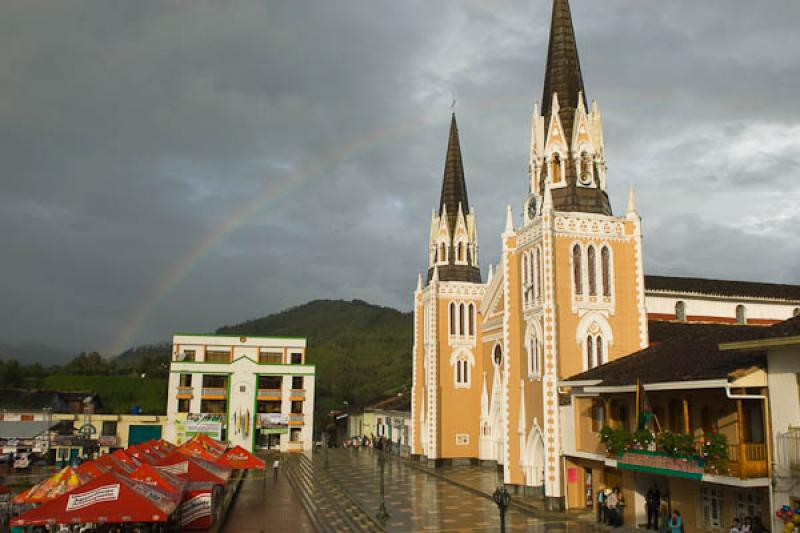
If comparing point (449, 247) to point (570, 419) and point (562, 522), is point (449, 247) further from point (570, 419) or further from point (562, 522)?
point (562, 522)

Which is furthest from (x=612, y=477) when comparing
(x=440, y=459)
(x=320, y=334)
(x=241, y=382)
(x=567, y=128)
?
(x=320, y=334)

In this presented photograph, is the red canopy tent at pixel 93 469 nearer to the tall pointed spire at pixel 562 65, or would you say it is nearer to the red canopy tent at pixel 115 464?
the red canopy tent at pixel 115 464

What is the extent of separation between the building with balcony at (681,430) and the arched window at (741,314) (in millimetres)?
15302

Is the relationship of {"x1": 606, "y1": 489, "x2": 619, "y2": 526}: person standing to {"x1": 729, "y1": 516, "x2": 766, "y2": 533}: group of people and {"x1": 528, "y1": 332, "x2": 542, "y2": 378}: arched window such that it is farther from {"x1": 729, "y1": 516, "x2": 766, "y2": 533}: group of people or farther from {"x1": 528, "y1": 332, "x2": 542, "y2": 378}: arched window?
{"x1": 528, "y1": 332, "x2": 542, "y2": 378}: arched window

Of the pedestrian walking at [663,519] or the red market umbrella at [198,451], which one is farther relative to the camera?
the red market umbrella at [198,451]

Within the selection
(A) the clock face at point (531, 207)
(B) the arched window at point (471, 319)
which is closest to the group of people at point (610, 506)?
(A) the clock face at point (531, 207)

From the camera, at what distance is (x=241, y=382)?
59312 millimetres

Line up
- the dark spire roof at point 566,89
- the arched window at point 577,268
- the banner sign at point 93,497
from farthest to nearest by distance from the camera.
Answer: the dark spire roof at point 566,89 < the arched window at point 577,268 < the banner sign at point 93,497

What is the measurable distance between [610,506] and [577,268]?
11.4m

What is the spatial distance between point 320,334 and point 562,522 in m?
134

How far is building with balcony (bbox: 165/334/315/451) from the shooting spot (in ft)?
190

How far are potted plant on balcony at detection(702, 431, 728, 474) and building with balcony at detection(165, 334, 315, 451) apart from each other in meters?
45.4

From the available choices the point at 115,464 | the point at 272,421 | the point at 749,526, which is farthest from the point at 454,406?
the point at 749,526

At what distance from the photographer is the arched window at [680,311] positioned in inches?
1486
